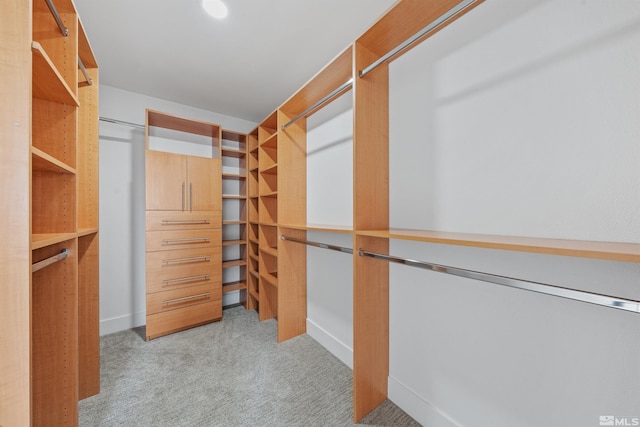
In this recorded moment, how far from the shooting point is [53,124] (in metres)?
1.19

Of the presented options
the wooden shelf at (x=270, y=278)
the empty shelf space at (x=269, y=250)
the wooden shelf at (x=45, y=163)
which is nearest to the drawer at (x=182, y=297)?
the wooden shelf at (x=270, y=278)

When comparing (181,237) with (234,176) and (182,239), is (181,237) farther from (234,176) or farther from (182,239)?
(234,176)

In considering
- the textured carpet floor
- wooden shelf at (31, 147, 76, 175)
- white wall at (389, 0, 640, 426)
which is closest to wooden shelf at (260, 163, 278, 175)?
white wall at (389, 0, 640, 426)

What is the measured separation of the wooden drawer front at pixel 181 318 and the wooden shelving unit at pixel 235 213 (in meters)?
0.43

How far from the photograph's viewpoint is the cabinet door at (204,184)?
2.54 m

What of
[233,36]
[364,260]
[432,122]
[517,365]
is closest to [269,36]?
[233,36]

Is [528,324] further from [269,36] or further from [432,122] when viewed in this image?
[269,36]

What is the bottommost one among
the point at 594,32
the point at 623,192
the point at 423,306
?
the point at 423,306

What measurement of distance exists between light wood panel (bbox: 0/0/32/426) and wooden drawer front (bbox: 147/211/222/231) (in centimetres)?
172

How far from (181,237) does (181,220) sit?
0.18m

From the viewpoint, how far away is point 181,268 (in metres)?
2.49

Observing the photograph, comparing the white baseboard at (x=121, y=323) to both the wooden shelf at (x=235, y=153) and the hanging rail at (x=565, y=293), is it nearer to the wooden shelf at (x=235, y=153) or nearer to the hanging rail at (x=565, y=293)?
the wooden shelf at (x=235, y=153)

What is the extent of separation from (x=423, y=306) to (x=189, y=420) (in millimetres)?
1564

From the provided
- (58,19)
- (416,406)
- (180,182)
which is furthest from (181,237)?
(416,406)
